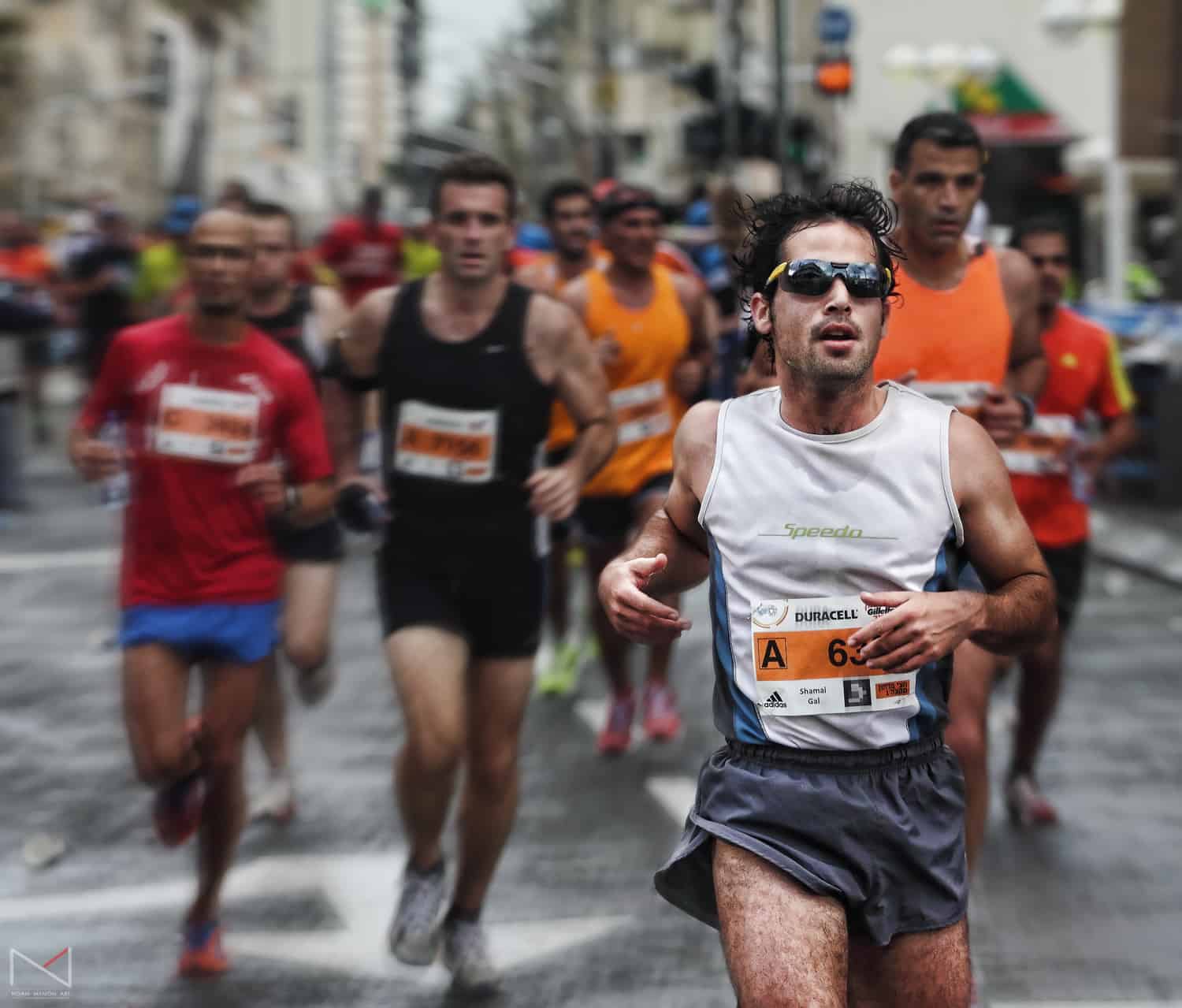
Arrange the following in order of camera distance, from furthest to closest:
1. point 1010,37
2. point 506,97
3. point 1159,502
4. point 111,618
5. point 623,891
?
point 506,97
point 1010,37
point 1159,502
point 111,618
point 623,891

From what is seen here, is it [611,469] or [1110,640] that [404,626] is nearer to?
[611,469]

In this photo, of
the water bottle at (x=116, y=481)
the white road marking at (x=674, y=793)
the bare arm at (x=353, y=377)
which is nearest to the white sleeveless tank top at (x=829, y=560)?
the bare arm at (x=353, y=377)

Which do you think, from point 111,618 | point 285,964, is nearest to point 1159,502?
point 111,618

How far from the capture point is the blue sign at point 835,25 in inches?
644

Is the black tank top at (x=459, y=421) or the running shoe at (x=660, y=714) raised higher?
the black tank top at (x=459, y=421)

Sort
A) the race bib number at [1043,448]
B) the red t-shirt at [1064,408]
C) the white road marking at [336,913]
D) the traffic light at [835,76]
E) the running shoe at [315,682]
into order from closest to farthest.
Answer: the white road marking at [336,913], the race bib number at [1043,448], the red t-shirt at [1064,408], the running shoe at [315,682], the traffic light at [835,76]

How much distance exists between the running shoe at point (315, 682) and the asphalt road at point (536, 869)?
370 mm

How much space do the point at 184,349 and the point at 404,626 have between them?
1.02 metres

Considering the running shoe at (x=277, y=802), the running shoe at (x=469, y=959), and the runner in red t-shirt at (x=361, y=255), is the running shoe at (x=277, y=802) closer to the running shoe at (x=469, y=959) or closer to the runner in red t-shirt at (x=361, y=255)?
the running shoe at (x=469, y=959)

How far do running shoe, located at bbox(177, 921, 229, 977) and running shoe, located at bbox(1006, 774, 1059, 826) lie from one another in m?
2.81

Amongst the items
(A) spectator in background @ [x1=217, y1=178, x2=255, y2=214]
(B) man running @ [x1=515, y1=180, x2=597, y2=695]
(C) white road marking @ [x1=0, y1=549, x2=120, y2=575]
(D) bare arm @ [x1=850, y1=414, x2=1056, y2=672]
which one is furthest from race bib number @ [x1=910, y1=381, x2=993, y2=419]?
(C) white road marking @ [x1=0, y1=549, x2=120, y2=575]

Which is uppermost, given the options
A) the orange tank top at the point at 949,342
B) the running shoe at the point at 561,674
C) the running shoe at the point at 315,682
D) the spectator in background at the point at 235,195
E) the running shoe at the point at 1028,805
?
the spectator in background at the point at 235,195

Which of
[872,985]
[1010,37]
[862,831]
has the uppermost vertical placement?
[1010,37]

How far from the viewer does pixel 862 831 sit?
11.0 feet
